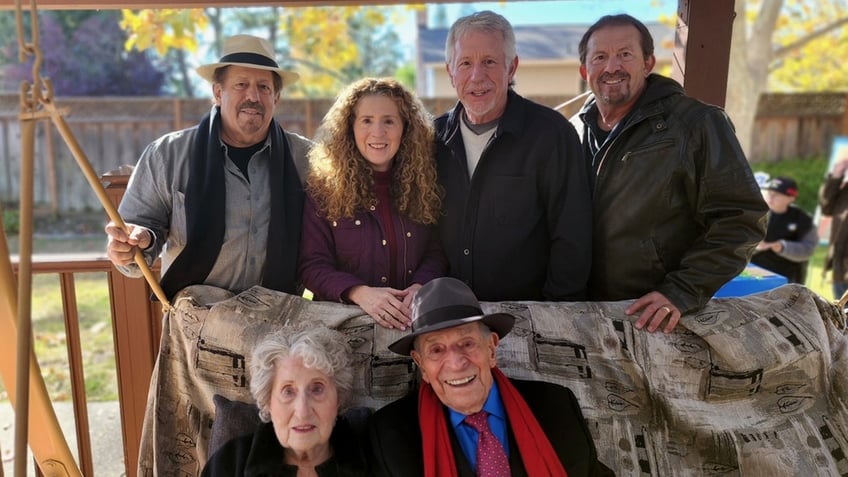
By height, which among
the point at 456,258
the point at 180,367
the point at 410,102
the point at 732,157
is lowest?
the point at 180,367

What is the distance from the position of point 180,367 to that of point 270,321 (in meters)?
0.37

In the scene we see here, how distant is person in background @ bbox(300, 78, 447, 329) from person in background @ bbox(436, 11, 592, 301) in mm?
121

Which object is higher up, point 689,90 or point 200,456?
point 689,90

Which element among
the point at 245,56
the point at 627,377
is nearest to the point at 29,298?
the point at 245,56

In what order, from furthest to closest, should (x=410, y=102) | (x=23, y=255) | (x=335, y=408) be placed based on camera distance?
(x=410, y=102), (x=335, y=408), (x=23, y=255)

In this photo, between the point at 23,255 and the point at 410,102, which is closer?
the point at 23,255

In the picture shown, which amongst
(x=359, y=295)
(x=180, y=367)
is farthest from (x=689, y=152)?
(x=180, y=367)

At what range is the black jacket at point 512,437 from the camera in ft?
6.17

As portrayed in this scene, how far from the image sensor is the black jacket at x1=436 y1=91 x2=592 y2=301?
2.35m

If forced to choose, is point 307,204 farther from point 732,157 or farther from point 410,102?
point 732,157

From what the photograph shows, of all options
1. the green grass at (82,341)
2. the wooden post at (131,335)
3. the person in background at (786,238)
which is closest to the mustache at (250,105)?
the wooden post at (131,335)

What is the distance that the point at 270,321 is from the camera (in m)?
2.26

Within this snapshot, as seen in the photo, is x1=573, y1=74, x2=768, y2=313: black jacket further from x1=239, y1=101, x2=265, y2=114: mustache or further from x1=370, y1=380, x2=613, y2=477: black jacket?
x1=239, y1=101, x2=265, y2=114: mustache

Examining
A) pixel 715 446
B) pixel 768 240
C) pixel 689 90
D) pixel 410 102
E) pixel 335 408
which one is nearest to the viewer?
pixel 335 408
